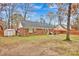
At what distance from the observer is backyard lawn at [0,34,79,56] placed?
1.33 meters

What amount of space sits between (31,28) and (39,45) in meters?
0.14

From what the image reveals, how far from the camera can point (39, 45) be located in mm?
1337

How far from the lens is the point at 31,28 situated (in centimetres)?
135

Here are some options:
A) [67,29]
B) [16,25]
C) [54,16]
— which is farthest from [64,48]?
[16,25]

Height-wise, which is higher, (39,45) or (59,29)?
(59,29)

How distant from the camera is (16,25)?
4.42 feet

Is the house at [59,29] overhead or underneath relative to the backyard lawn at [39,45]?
overhead

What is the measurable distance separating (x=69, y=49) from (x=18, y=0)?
0.52m

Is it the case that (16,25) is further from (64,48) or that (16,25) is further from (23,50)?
(64,48)

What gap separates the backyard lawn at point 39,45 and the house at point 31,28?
0.03m

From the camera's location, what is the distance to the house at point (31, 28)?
1343 mm

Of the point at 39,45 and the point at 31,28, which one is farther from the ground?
the point at 31,28

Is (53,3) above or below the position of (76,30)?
above

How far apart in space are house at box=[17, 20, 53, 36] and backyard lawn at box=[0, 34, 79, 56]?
3cm
